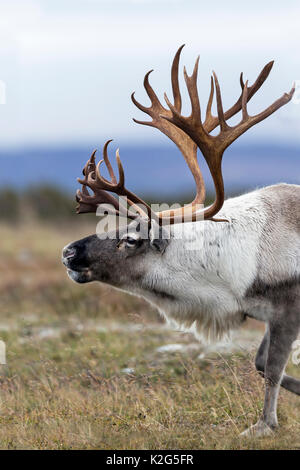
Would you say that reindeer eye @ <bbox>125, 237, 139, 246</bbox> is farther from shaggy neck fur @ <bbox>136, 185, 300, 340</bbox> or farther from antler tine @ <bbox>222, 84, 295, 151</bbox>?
antler tine @ <bbox>222, 84, 295, 151</bbox>

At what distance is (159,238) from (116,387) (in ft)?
4.78

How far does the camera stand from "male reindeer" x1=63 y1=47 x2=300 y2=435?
5758mm

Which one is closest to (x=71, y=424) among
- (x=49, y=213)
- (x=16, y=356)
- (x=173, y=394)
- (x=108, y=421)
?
(x=108, y=421)

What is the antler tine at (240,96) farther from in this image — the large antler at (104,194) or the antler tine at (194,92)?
the large antler at (104,194)

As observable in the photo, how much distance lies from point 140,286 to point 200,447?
53.1 inches

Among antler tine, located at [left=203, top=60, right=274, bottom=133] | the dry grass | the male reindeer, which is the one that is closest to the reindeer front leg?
the male reindeer

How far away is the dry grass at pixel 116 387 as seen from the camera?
5.45m

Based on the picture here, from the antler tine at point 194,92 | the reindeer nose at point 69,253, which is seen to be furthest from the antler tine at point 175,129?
the reindeer nose at point 69,253

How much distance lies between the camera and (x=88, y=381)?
24.0 feet

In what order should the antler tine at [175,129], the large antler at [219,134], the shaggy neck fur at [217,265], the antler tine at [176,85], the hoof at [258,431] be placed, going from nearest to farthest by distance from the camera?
1. the hoof at [258,431]
2. the large antler at [219,134]
3. the shaggy neck fur at [217,265]
4. the antler tine at [176,85]
5. the antler tine at [175,129]

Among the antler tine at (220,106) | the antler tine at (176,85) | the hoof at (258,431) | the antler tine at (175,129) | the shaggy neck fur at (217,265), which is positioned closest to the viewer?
the antler tine at (220,106)

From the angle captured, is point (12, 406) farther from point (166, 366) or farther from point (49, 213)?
point (49, 213)

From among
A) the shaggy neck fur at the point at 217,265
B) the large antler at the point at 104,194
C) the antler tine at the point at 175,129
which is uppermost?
the antler tine at the point at 175,129

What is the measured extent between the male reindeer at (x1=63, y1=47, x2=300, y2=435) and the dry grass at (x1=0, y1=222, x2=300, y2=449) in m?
0.45
